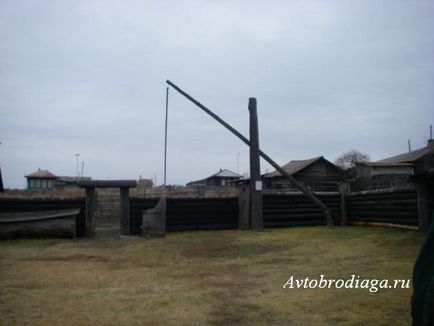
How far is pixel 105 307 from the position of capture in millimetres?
5715

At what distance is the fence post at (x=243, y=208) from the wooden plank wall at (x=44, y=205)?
21.9ft

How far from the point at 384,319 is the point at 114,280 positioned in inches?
179

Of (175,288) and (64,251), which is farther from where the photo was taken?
(64,251)

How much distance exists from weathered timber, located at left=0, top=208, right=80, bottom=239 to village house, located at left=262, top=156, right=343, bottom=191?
93.0 feet

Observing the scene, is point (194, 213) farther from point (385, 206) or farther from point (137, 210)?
point (385, 206)

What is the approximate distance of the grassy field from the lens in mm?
5242

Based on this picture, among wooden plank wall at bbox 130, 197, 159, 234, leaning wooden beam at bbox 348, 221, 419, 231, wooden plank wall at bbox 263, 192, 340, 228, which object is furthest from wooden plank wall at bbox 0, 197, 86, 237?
leaning wooden beam at bbox 348, 221, 419, 231

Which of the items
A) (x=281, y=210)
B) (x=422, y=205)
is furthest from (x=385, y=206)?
(x=281, y=210)

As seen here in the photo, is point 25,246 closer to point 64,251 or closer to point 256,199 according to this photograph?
point 64,251

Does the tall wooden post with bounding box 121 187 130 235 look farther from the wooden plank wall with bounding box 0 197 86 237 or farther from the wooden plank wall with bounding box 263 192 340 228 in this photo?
the wooden plank wall with bounding box 263 192 340 228

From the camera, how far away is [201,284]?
23.3ft

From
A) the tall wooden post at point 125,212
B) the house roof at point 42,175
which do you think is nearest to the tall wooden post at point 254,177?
the tall wooden post at point 125,212

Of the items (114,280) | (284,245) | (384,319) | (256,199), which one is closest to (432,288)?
(384,319)

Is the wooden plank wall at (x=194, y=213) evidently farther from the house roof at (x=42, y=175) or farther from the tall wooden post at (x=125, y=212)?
the house roof at (x=42, y=175)
